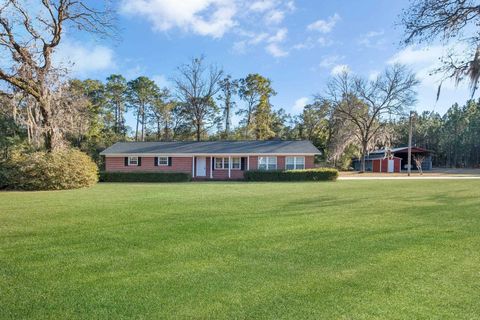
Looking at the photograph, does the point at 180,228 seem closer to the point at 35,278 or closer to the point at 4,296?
the point at 35,278

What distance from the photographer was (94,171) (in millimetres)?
20312

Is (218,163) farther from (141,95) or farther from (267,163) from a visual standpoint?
(141,95)

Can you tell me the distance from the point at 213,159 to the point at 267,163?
444cm

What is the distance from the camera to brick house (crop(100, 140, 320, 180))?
89.8ft

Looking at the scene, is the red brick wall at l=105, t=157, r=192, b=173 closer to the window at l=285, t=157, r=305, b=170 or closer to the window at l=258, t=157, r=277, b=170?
the window at l=258, t=157, r=277, b=170

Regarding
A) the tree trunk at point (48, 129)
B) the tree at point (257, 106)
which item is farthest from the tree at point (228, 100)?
the tree trunk at point (48, 129)

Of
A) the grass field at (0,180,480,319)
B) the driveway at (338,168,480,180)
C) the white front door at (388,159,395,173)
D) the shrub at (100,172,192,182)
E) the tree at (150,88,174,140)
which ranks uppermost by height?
the tree at (150,88,174,140)

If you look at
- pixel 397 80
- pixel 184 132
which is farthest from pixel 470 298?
pixel 184 132

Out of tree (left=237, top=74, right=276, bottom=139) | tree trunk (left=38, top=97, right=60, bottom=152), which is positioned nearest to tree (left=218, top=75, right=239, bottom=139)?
tree (left=237, top=74, right=276, bottom=139)

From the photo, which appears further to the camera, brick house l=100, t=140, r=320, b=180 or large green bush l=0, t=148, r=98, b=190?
brick house l=100, t=140, r=320, b=180

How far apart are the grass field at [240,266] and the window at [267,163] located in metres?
19.1

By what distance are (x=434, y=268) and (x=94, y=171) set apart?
63.7ft

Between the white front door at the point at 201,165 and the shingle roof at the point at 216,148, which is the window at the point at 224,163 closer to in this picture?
the shingle roof at the point at 216,148

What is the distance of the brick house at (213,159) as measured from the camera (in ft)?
89.8
